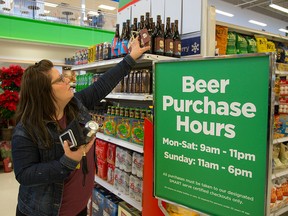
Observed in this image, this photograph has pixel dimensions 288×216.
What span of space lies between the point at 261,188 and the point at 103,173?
221 cm

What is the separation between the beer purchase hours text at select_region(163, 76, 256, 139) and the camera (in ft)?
4.17

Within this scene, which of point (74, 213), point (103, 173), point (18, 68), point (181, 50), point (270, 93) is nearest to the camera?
point (270, 93)

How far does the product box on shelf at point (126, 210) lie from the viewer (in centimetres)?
271

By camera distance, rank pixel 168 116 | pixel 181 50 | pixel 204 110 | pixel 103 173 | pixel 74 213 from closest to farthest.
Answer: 1. pixel 204 110
2. pixel 168 116
3. pixel 74 213
4. pixel 181 50
5. pixel 103 173

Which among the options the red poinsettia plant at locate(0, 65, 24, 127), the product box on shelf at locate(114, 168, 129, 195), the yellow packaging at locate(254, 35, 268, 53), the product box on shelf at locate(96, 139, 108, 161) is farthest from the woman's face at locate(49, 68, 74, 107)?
the red poinsettia plant at locate(0, 65, 24, 127)

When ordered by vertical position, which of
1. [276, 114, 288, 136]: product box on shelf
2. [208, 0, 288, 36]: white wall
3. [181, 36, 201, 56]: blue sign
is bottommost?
[276, 114, 288, 136]: product box on shelf

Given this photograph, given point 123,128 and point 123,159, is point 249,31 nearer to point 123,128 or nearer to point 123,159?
point 123,128

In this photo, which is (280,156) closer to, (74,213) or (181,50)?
(181,50)

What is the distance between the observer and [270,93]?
115 cm

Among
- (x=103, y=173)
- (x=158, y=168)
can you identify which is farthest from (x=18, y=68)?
(x=158, y=168)

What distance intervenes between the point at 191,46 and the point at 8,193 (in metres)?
3.68

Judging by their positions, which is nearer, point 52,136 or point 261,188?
point 261,188

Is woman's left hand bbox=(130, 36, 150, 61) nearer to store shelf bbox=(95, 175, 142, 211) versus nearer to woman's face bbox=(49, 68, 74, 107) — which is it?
woman's face bbox=(49, 68, 74, 107)

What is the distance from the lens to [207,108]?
4.52 ft
